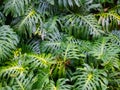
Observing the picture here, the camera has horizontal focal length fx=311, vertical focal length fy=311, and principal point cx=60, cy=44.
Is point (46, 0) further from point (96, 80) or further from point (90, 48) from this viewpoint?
point (96, 80)

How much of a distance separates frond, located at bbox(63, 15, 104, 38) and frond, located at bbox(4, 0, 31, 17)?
0.63m

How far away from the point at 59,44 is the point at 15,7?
803 mm

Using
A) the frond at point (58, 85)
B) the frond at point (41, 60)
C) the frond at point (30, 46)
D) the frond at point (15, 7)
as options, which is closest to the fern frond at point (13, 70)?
the frond at point (41, 60)

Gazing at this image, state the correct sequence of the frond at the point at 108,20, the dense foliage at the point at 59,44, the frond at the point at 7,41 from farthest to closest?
the frond at the point at 108,20, the frond at the point at 7,41, the dense foliage at the point at 59,44

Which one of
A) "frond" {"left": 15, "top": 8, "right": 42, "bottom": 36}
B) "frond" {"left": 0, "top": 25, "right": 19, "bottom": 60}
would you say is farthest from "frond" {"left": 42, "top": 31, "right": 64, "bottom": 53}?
"frond" {"left": 0, "top": 25, "right": 19, "bottom": 60}

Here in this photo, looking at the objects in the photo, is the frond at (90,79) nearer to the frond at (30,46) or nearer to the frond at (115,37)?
the frond at (115,37)

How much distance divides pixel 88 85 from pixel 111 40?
95 cm

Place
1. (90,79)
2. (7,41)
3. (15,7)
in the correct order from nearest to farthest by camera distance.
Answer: (90,79) → (7,41) → (15,7)

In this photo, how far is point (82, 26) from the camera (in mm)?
4398

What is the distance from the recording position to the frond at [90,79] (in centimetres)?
371

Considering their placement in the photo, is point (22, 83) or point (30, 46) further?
point (30, 46)

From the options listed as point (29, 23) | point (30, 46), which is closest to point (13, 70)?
point (30, 46)

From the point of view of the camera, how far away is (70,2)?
4391mm

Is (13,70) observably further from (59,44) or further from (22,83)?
(59,44)
